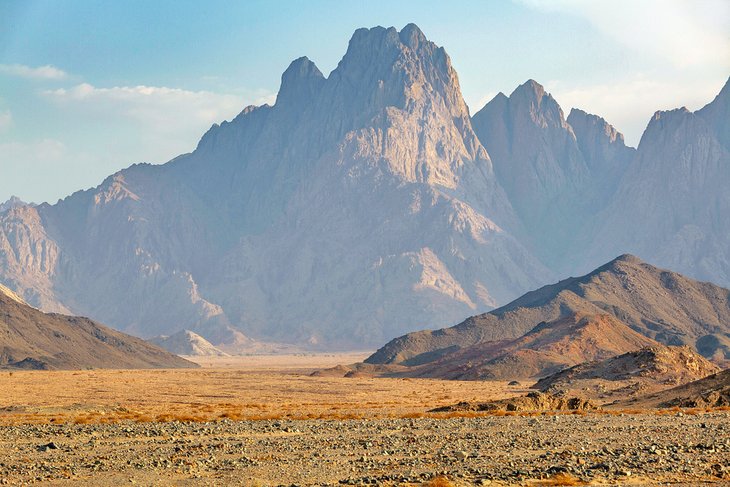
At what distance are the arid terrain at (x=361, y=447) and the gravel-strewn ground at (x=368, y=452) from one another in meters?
0.05

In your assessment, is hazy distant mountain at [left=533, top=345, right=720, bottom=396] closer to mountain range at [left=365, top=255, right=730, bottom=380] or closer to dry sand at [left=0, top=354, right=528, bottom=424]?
dry sand at [left=0, top=354, right=528, bottom=424]

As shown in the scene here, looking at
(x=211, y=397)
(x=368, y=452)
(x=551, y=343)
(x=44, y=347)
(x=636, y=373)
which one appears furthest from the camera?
(x=44, y=347)

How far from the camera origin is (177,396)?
96312mm

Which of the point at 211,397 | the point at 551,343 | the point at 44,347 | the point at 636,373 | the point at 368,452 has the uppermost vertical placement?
the point at 44,347

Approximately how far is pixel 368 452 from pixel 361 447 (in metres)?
1.77

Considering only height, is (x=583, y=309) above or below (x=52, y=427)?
above

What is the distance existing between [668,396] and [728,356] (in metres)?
98.9

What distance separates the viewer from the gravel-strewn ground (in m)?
34.0

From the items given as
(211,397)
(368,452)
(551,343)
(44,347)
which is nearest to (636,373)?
(211,397)

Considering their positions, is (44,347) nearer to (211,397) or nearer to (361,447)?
(211,397)

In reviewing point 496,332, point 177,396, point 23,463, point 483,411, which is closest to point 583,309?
point 496,332

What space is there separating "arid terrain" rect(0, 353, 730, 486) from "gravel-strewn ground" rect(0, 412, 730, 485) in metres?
0.05

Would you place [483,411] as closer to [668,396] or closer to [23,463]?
[668,396]

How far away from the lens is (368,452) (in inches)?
1590
